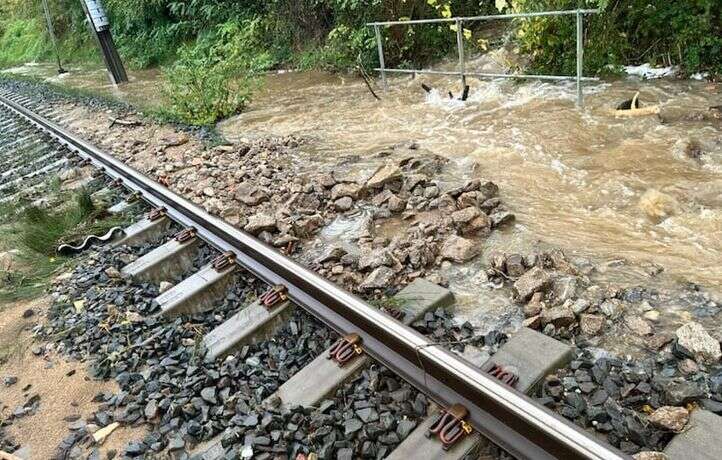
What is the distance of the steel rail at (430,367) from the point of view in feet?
6.92

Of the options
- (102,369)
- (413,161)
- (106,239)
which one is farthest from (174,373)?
(413,161)

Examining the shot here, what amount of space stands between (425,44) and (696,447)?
903 centimetres

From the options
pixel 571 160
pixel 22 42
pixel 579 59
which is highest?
pixel 22 42

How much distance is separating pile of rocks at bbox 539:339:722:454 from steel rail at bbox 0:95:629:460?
12.5 inches

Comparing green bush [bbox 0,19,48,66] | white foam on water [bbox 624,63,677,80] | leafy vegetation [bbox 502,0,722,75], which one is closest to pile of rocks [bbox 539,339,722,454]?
leafy vegetation [bbox 502,0,722,75]

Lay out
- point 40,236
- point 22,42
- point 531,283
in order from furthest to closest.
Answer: point 22,42, point 40,236, point 531,283

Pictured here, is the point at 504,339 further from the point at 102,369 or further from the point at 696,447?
the point at 102,369

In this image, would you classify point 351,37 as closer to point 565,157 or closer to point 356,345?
point 565,157

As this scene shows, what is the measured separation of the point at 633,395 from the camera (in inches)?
99.3

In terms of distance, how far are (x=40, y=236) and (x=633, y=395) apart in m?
4.59

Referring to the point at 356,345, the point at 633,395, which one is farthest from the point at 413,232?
the point at 633,395

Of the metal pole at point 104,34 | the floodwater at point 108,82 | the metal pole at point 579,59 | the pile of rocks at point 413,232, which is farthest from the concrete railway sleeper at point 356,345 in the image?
the metal pole at point 104,34

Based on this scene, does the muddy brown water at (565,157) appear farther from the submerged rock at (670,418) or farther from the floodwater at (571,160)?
the submerged rock at (670,418)

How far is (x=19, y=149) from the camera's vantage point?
926cm
